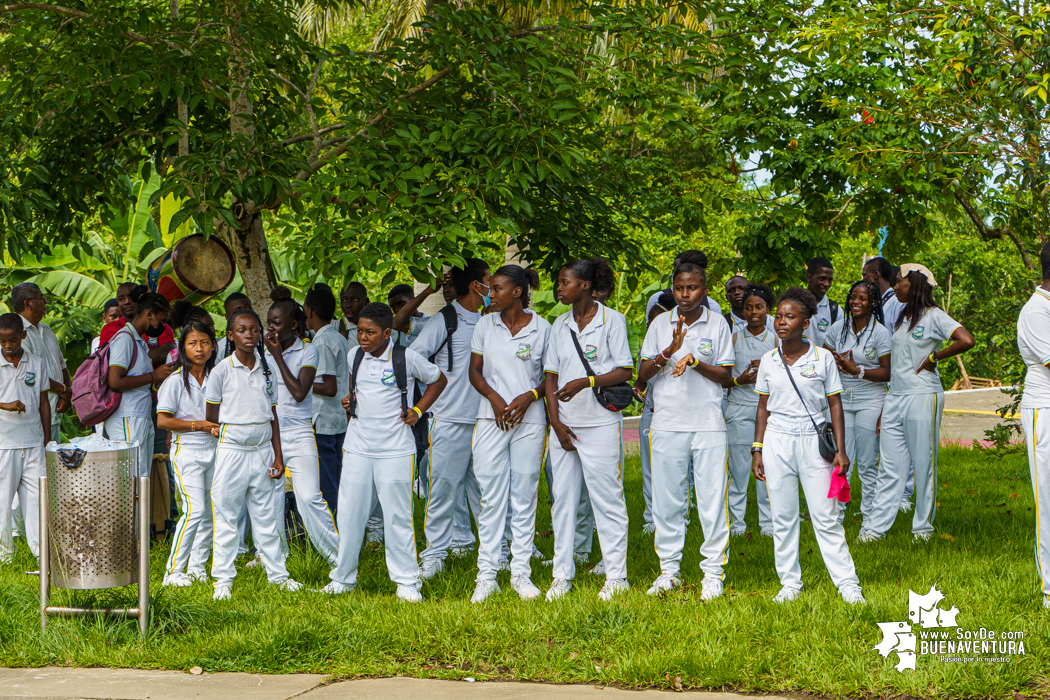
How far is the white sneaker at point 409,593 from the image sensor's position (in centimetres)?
626

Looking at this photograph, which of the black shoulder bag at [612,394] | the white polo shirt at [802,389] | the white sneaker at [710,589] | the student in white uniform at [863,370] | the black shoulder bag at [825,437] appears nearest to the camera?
the black shoulder bag at [825,437]

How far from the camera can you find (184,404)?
6.75m

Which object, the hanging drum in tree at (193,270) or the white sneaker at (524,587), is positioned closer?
the white sneaker at (524,587)

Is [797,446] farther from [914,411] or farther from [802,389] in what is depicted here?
[914,411]

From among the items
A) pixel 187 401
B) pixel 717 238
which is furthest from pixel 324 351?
pixel 717 238

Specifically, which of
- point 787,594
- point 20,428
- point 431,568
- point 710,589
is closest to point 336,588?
point 431,568

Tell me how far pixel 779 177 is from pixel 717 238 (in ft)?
40.2

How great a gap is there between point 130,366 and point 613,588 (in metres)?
3.95

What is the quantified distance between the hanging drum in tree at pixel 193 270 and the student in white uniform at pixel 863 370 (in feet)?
16.9

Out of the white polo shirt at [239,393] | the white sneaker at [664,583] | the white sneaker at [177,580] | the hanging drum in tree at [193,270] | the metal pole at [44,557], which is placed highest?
the hanging drum in tree at [193,270]

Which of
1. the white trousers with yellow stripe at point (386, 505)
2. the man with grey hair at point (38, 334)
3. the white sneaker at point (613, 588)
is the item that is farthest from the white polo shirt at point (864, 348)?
the man with grey hair at point (38, 334)

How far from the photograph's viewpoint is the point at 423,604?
6012mm

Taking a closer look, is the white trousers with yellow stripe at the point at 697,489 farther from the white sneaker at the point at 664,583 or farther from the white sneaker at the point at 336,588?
the white sneaker at the point at 336,588

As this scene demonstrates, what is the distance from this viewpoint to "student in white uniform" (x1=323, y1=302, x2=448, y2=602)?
248 inches
